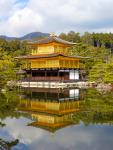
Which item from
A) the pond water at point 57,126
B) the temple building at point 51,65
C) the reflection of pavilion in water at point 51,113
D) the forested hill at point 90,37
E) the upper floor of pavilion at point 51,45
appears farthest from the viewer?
the forested hill at point 90,37

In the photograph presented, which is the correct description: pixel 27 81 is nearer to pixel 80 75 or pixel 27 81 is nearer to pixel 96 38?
pixel 80 75

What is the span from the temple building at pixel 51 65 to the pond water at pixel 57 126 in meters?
22.6

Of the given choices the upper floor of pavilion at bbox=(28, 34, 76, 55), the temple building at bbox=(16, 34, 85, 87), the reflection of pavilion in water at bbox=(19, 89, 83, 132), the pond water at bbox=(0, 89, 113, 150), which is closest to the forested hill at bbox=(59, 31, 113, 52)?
the upper floor of pavilion at bbox=(28, 34, 76, 55)

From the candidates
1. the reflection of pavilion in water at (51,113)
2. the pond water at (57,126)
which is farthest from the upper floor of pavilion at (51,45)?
the pond water at (57,126)

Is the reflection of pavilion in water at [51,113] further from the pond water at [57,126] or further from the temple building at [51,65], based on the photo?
the temple building at [51,65]

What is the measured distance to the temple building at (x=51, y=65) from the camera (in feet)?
155

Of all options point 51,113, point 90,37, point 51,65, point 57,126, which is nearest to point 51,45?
point 51,65

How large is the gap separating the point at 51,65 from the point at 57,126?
105ft

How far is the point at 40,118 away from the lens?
62.4ft

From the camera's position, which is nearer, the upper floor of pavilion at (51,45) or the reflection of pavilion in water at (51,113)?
the reflection of pavilion in water at (51,113)

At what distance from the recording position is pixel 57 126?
648 inches

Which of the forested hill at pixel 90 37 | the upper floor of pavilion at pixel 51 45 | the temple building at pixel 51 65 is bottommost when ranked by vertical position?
the temple building at pixel 51 65

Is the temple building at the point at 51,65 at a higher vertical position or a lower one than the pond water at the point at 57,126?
higher

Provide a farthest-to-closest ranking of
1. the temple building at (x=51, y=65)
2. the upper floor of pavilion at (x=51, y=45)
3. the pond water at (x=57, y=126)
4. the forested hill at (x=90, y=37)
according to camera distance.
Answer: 1. the forested hill at (x=90, y=37)
2. the upper floor of pavilion at (x=51, y=45)
3. the temple building at (x=51, y=65)
4. the pond water at (x=57, y=126)
